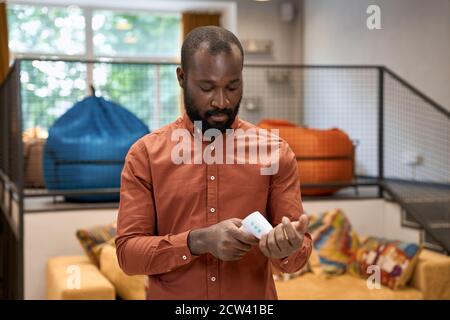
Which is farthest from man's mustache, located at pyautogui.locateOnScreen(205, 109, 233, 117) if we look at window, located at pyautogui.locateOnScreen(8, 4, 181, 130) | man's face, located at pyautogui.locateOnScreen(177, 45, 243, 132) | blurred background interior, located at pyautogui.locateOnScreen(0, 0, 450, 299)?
window, located at pyautogui.locateOnScreen(8, 4, 181, 130)

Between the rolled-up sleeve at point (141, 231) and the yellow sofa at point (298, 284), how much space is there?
190 centimetres

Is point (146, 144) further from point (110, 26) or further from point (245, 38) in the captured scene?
point (110, 26)

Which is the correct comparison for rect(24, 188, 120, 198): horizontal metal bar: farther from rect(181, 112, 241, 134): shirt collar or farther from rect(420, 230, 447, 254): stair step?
rect(181, 112, 241, 134): shirt collar

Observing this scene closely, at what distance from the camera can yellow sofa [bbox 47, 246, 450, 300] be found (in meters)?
2.87

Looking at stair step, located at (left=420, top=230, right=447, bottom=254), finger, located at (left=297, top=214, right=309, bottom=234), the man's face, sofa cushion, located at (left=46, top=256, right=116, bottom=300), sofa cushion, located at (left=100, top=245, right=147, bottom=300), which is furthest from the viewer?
stair step, located at (left=420, top=230, right=447, bottom=254)

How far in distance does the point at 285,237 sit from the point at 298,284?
8.09 ft

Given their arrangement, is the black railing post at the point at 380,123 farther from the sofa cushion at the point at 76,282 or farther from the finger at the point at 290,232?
the finger at the point at 290,232

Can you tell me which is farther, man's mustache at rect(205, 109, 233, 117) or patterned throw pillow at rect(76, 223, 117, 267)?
patterned throw pillow at rect(76, 223, 117, 267)

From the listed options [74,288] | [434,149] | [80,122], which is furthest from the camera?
[434,149]

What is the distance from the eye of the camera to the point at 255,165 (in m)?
0.98

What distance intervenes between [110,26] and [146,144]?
6976mm

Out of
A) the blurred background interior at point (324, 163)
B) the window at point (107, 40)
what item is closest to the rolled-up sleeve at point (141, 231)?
the blurred background interior at point (324, 163)

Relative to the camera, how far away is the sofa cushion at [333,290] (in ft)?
9.67

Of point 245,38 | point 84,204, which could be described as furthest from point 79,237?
point 245,38
